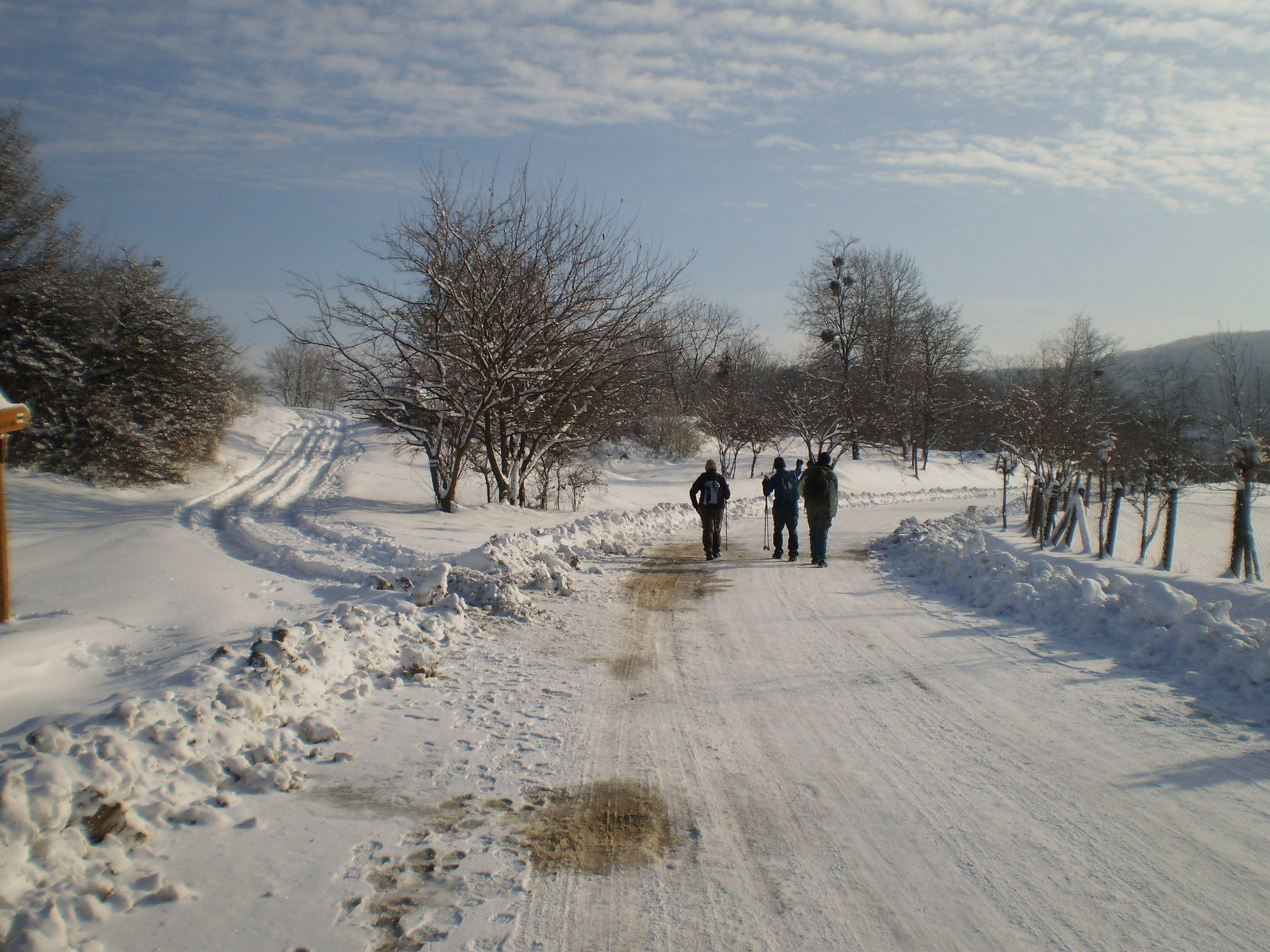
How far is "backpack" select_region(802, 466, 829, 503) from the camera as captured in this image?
1234 centimetres

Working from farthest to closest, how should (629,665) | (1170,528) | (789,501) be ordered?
(789,501) → (1170,528) → (629,665)

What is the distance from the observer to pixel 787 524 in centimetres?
1304

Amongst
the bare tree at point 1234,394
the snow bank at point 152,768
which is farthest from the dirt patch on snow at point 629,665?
the bare tree at point 1234,394

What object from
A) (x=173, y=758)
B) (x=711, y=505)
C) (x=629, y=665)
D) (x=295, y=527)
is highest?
(x=711, y=505)

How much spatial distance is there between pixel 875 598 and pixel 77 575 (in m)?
10.5

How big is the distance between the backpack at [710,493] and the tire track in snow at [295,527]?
4788 mm

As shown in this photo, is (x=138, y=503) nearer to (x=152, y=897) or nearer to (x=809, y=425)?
(x=152, y=897)

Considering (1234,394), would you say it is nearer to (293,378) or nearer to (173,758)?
(173,758)

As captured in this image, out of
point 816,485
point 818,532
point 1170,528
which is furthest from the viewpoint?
point 816,485

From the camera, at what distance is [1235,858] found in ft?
11.3

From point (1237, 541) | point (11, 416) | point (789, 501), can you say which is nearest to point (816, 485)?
point (789, 501)

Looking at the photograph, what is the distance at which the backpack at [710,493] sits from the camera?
513 inches

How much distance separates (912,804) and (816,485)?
8.69m

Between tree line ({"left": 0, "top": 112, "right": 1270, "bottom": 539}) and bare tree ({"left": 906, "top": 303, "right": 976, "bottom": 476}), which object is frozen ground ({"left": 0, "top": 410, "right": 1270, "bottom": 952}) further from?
bare tree ({"left": 906, "top": 303, "right": 976, "bottom": 476})
